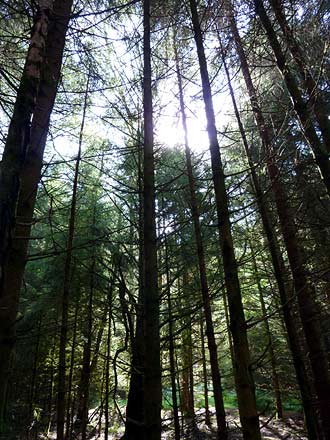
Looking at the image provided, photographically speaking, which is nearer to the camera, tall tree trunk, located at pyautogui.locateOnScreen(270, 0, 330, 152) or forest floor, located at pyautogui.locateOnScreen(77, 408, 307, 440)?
tall tree trunk, located at pyautogui.locateOnScreen(270, 0, 330, 152)

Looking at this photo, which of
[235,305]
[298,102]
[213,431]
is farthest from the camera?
[213,431]

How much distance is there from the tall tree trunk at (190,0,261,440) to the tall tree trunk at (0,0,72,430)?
1369 millimetres

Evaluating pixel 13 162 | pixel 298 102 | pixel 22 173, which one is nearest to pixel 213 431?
pixel 298 102

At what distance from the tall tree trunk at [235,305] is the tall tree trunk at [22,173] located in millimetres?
1369

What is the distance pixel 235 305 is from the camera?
2.25 metres

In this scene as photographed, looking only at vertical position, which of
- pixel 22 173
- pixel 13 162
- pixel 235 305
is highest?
pixel 22 173

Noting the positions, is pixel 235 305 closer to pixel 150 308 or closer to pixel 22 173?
pixel 150 308

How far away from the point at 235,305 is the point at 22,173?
2.29 metres

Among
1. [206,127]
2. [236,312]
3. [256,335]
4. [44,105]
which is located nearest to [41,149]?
[44,105]

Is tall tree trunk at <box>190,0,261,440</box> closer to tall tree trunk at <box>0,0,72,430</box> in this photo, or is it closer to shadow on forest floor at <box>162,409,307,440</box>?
tall tree trunk at <box>0,0,72,430</box>

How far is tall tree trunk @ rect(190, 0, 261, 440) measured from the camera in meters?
2.00

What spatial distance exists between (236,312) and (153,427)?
0.98 m

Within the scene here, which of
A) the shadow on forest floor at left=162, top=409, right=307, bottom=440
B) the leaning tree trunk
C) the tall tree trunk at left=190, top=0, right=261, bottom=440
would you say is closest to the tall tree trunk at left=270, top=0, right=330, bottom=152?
the tall tree trunk at left=190, top=0, right=261, bottom=440

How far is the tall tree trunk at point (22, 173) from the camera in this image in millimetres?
1776
